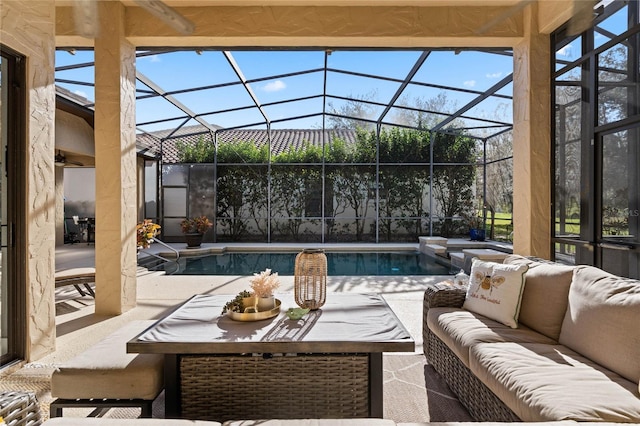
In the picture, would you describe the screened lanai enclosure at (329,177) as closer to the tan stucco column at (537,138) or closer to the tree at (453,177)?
the tree at (453,177)

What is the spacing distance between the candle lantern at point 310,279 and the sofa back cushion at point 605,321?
1427mm

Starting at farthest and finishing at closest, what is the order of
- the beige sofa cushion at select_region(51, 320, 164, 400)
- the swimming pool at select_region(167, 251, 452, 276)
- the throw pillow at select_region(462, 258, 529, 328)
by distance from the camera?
1. the swimming pool at select_region(167, 251, 452, 276)
2. the throw pillow at select_region(462, 258, 529, 328)
3. the beige sofa cushion at select_region(51, 320, 164, 400)

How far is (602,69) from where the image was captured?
342 centimetres

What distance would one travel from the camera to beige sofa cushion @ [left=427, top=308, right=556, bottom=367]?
6.83 feet

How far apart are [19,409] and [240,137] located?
10.7m

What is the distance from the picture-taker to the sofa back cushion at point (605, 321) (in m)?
1.63

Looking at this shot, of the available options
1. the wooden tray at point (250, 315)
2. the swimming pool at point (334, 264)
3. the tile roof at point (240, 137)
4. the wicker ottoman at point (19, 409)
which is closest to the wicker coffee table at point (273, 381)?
the wooden tray at point (250, 315)

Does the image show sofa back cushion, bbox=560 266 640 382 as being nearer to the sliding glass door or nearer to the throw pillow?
the throw pillow

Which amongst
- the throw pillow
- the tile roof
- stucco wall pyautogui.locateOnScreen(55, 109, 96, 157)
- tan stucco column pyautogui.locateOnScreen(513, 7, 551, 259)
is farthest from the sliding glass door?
the tile roof

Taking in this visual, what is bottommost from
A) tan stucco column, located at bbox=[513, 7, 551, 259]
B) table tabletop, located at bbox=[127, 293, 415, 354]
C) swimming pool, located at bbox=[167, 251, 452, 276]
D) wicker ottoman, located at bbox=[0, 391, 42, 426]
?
swimming pool, located at bbox=[167, 251, 452, 276]

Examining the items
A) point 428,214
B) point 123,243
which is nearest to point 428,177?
point 428,214

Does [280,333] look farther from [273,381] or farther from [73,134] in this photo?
[73,134]

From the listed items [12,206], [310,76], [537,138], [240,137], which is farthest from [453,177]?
[12,206]

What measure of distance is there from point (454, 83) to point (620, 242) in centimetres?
464
